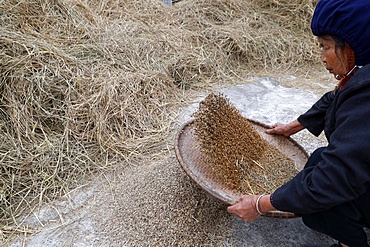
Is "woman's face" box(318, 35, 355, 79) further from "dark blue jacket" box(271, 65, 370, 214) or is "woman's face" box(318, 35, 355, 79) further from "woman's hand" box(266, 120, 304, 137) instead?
"woman's hand" box(266, 120, 304, 137)

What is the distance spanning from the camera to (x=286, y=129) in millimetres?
1599

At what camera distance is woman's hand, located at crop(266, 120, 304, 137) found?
1556mm

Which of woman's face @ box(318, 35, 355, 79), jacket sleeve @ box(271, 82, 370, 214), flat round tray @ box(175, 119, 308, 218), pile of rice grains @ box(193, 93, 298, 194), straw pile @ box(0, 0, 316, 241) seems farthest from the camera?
straw pile @ box(0, 0, 316, 241)

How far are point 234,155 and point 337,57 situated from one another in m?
0.56

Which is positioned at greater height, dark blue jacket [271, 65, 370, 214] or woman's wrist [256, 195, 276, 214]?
dark blue jacket [271, 65, 370, 214]

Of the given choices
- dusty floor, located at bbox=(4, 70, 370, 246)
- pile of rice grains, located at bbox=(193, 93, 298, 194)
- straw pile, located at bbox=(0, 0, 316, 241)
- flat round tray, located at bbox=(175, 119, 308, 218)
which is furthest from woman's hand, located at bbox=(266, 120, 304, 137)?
straw pile, located at bbox=(0, 0, 316, 241)

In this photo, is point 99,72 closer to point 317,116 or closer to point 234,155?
point 234,155

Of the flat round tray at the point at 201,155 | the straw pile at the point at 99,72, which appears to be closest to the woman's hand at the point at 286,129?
the flat round tray at the point at 201,155

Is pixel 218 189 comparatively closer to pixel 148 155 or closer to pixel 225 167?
pixel 225 167

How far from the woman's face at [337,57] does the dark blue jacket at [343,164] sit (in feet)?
0.24

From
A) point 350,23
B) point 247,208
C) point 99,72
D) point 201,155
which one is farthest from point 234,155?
point 99,72

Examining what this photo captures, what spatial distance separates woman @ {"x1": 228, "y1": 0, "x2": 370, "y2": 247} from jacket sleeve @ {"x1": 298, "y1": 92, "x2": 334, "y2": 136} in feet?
1.05

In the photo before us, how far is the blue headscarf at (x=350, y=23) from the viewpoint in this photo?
35.6 inches

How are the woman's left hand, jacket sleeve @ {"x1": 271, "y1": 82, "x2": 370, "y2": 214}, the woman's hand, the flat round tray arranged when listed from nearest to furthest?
jacket sleeve @ {"x1": 271, "y1": 82, "x2": 370, "y2": 214}
the woman's left hand
the flat round tray
the woman's hand
